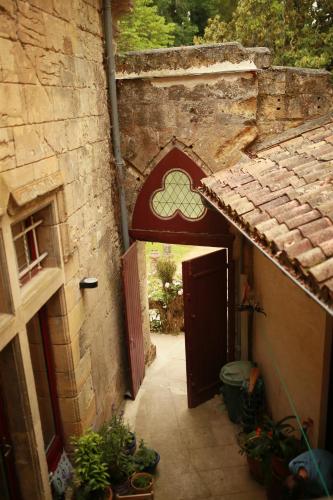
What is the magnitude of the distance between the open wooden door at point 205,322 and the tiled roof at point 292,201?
1604 millimetres

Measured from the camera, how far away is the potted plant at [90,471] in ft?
13.8

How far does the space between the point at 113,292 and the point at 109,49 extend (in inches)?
130

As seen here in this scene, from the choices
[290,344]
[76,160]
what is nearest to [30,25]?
[76,160]

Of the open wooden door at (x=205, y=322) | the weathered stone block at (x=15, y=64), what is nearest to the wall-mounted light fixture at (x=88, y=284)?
the open wooden door at (x=205, y=322)

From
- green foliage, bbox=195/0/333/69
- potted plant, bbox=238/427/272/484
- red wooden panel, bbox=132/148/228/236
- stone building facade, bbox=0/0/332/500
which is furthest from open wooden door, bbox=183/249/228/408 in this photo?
Answer: green foliage, bbox=195/0/333/69

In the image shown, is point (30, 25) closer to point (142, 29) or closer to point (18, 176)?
point (18, 176)

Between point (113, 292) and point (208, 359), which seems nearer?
point (113, 292)

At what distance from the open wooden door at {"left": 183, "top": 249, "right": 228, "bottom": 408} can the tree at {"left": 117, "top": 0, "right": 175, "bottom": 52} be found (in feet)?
31.0

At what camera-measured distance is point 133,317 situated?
22.0ft

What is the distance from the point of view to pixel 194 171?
6.22 metres

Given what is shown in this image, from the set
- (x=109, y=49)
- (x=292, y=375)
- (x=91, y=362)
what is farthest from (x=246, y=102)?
(x=91, y=362)

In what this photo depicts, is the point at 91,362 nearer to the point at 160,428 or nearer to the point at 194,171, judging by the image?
the point at 160,428

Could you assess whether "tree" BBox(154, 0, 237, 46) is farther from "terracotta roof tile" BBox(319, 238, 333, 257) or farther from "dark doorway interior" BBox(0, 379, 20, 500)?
"dark doorway interior" BBox(0, 379, 20, 500)

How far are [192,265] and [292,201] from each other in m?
2.81
